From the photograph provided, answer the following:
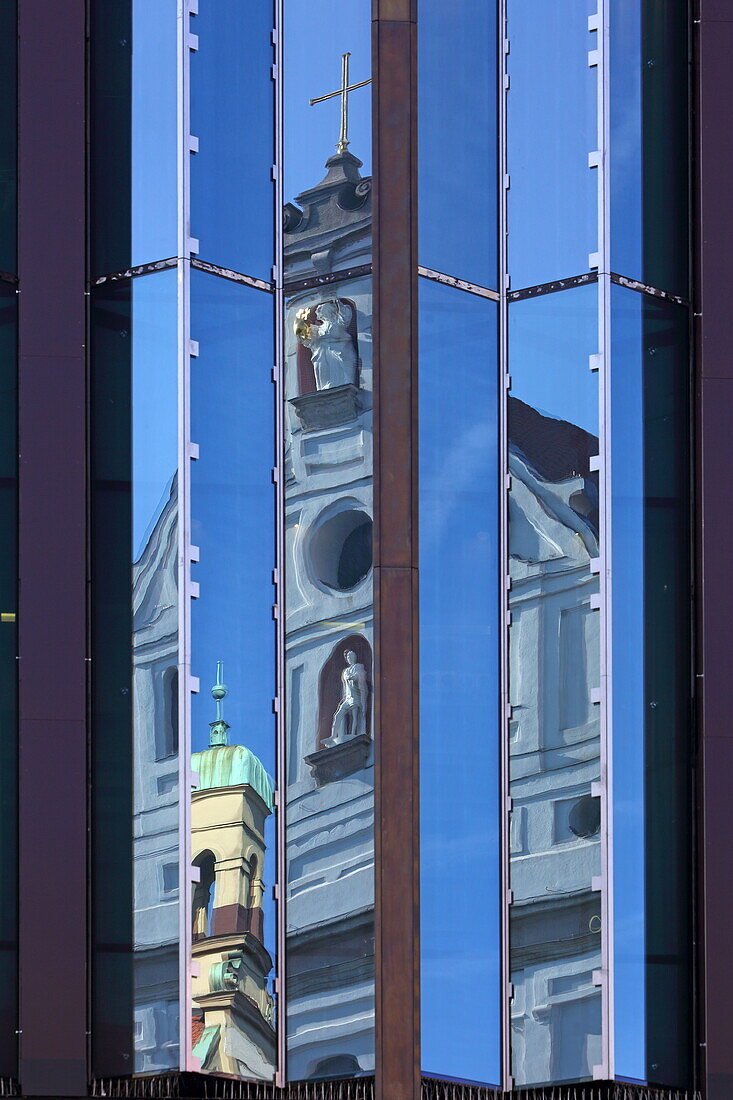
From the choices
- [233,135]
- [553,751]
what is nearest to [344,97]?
[233,135]

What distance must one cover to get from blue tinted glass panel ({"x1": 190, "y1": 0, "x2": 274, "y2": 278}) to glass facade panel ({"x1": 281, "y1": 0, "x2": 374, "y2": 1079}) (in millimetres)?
199

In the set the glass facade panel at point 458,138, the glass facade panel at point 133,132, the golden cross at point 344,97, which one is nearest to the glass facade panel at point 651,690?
the glass facade panel at point 458,138

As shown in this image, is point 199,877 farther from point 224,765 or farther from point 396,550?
point 396,550

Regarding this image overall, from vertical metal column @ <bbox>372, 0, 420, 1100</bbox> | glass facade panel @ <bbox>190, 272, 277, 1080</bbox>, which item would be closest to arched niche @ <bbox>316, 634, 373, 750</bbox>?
vertical metal column @ <bbox>372, 0, 420, 1100</bbox>

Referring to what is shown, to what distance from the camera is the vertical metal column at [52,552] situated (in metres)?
10.5

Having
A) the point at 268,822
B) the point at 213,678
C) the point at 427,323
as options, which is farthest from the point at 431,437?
the point at 268,822

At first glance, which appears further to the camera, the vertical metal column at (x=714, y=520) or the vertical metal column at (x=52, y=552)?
the vertical metal column at (x=714, y=520)

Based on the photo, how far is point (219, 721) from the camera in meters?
10.8

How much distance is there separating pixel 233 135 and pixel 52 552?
3582 mm

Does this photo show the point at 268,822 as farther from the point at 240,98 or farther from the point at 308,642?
the point at 240,98

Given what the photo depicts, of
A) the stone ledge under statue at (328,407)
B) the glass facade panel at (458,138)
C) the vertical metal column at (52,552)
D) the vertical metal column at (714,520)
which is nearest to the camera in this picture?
the vertical metal column at (52,552)

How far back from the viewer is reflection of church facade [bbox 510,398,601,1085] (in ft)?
35.0

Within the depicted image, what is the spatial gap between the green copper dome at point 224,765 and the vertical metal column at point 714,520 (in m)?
3.39

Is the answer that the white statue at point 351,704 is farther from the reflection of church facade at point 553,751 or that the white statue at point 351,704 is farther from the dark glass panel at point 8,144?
the dark glass panel at point 8,144
